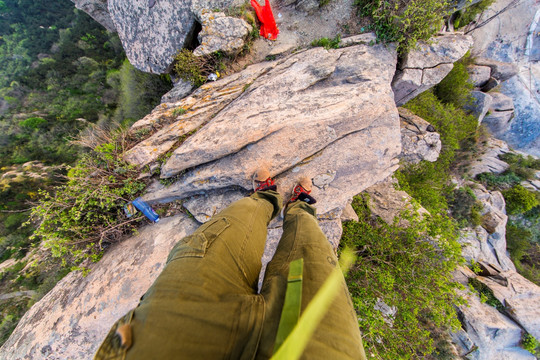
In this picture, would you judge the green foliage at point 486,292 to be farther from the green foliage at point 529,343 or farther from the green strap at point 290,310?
the green strap at point 290,310

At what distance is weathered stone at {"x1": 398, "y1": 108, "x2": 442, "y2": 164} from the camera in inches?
263

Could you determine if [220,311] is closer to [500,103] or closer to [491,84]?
[491,84]

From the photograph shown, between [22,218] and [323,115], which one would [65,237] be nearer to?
[323,115]

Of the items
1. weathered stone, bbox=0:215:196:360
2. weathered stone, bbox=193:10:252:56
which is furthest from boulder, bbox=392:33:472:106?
weathered stone, bbox=0:215:196:360

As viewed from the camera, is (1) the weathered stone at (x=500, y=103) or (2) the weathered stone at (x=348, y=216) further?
(1) the weathered stone at (x=500, y=103)

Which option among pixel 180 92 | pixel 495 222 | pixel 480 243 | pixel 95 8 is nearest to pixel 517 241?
pixel 495 222

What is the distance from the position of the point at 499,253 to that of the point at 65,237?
1671cm

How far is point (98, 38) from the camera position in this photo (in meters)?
22.9

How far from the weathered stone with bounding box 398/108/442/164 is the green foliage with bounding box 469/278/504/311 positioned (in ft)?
17.5

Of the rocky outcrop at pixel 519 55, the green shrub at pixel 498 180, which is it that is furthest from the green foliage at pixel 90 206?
the rocky outcrop at pixel 519 55

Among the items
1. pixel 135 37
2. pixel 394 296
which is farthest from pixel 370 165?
pixel 135 37

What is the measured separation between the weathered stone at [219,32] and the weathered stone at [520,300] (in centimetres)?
1301

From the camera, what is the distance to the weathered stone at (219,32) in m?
5.02

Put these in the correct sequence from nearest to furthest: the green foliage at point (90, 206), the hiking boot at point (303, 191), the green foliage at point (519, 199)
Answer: the green foliage at point (90, 206)
the hiking boot at point (303, 191)
the green foliage at point (519, 199)
